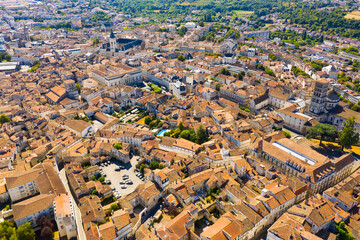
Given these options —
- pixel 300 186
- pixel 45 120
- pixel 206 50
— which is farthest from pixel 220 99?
pixel 206 50

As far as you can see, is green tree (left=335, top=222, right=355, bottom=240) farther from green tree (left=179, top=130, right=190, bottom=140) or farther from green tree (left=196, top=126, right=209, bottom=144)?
green tree (left=179, top=130, right=190, bottom=140)

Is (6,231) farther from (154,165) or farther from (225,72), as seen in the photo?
(225,72)

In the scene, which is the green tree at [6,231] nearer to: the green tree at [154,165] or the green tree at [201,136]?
the green tree at [154,165]

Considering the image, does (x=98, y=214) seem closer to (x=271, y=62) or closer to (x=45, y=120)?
(x=45, y=120)

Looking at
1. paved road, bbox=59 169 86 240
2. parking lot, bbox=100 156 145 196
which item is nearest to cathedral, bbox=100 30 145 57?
parking lot, bbox=100 156 145 196

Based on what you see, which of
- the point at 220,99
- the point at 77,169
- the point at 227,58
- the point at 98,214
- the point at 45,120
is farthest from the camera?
the point at 227,58

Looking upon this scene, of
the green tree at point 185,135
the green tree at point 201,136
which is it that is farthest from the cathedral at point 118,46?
the green tree at point 201,136

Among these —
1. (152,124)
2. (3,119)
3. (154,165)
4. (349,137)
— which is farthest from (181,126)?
(3,119)
